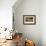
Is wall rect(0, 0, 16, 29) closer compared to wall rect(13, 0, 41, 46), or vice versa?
wall rect(0, 0, 16, 29)

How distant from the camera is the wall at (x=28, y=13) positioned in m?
5.48

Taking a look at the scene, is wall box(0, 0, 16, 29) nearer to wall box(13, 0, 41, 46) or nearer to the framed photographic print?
wall box(13, 0, 41, 46)

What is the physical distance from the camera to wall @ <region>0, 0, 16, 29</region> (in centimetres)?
430

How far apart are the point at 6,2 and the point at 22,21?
148cm

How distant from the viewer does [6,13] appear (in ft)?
14.2

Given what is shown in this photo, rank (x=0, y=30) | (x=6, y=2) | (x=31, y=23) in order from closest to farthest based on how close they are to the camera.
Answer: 1. (x=0, y=30)
2. (x=6, y=2)
3. (x=31, y=23)

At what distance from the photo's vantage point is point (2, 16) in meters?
4.36

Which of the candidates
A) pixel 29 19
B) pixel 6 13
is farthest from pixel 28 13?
pixel 6 13

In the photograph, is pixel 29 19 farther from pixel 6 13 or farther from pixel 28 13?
pixel 6 13

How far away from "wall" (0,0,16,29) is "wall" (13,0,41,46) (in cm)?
114

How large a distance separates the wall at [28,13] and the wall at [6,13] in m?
1.14

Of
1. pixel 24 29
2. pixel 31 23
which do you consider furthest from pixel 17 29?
pixel 31 23

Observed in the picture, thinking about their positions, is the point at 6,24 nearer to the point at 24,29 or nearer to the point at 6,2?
the point at 6,2

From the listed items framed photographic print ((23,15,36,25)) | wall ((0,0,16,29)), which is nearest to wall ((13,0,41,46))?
framed photographic print ((23,15,36,25))
